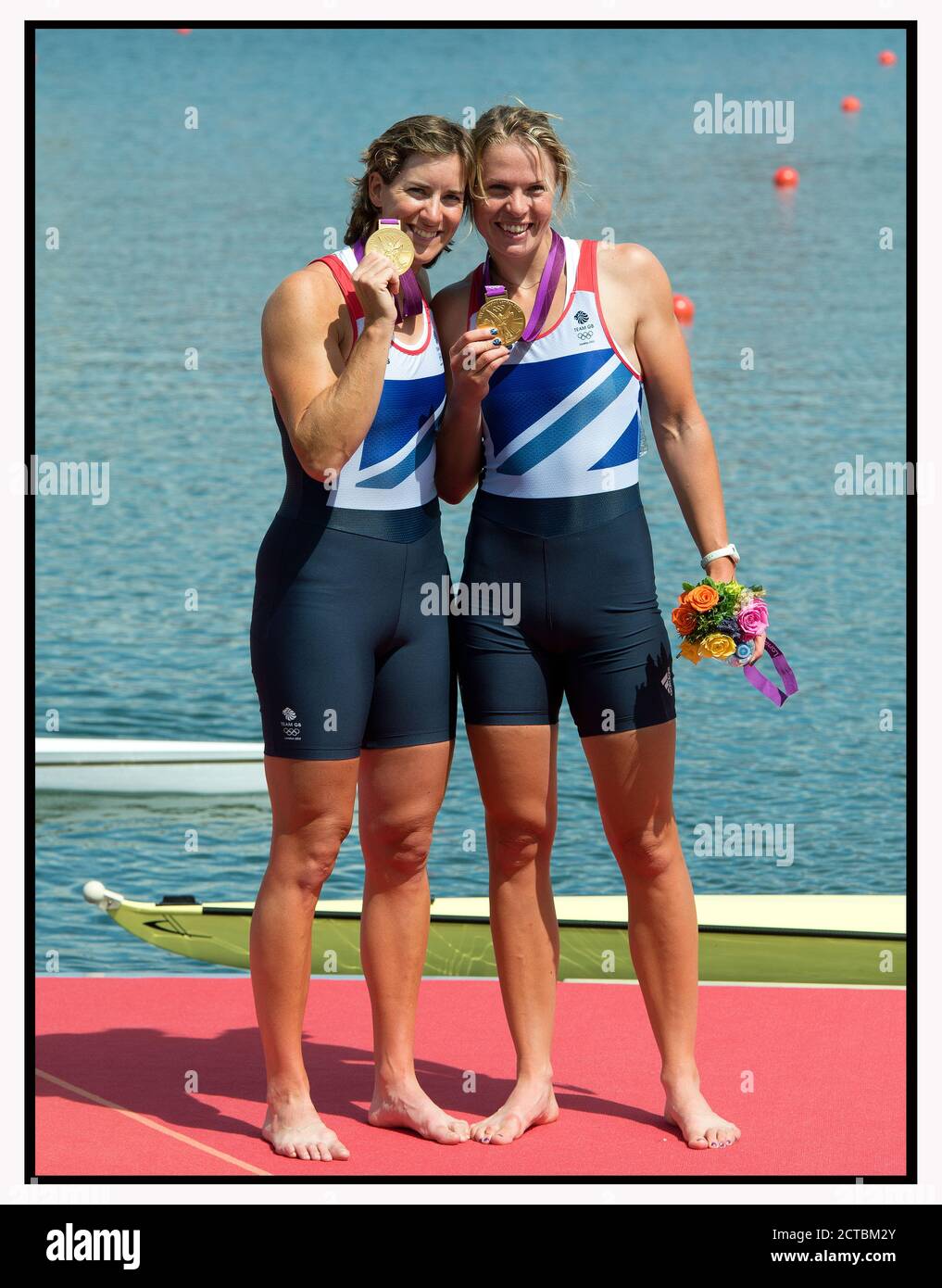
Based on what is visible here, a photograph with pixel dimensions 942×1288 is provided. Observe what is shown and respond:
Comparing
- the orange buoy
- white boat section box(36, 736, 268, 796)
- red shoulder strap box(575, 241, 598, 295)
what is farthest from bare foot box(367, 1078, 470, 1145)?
the orange buoy

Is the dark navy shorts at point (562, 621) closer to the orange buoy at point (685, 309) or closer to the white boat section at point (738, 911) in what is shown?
the white boat section at point (738, 911)

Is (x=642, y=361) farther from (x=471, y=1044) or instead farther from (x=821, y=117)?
(x=821, y=117)

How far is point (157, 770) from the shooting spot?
9594 millimetres

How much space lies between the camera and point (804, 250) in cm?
2538

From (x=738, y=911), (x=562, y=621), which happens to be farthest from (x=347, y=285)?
(x=738, y=911)

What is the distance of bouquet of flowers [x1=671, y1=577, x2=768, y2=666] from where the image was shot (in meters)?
4.61

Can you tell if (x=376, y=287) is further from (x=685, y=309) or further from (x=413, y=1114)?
(x=685, y=309)

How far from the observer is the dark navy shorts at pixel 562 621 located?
4.52 m

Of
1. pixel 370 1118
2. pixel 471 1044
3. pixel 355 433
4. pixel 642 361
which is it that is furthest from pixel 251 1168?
pixel 642 361

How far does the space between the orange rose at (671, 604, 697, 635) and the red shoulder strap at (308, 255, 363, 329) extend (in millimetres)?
1010

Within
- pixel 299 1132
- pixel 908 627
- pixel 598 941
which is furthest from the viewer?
pixel 598 941

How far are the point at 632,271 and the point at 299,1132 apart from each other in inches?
83.9

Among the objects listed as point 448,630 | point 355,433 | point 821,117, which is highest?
point 821,117
